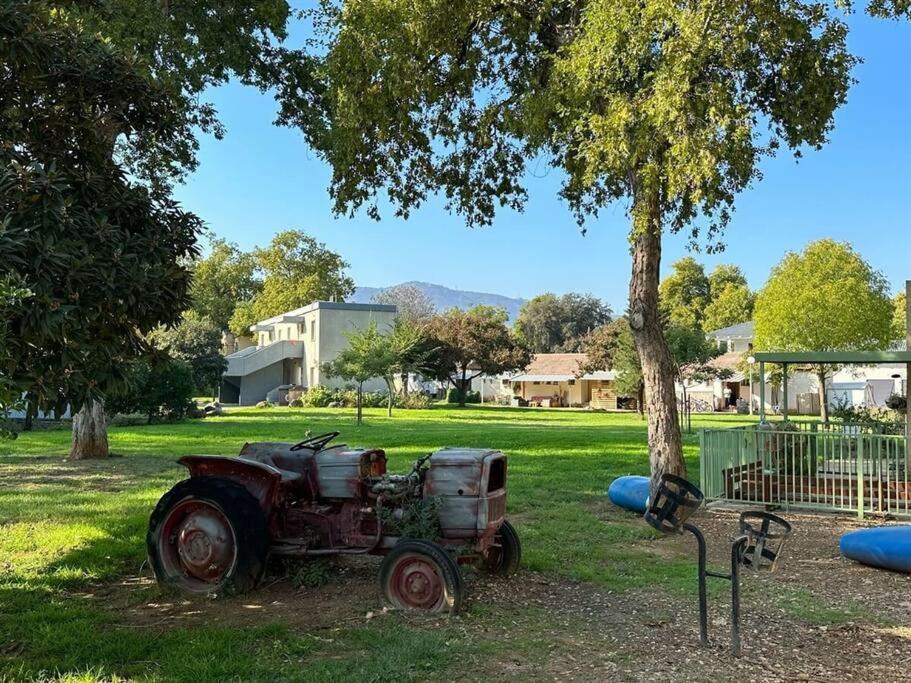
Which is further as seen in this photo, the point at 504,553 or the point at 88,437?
the point at 88,437

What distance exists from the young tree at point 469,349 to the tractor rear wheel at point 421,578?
44.6m

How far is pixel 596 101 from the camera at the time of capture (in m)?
10.2

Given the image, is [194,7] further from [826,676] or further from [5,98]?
[826,676]

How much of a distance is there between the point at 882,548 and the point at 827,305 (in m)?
25.7

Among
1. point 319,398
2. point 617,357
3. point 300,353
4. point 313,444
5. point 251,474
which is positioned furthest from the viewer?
point 300,353

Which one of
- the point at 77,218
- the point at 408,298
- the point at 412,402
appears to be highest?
the point at 408,298

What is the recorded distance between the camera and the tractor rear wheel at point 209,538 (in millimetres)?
5980

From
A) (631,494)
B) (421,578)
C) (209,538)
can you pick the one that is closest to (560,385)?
(631,494)

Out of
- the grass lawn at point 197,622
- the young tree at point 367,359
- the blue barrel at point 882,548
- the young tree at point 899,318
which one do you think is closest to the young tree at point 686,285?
the young tree at point 899,318

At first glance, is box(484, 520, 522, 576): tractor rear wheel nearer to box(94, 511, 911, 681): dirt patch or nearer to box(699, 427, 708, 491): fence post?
box(94, 511, 911, 681): dirt patch

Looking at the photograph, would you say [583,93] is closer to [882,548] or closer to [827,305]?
[882,548]

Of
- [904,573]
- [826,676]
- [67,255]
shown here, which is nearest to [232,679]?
[67,255]

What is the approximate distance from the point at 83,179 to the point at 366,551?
3.47 meters

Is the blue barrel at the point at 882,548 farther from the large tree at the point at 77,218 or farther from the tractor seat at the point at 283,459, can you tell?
the large tree at the point at 77,218
